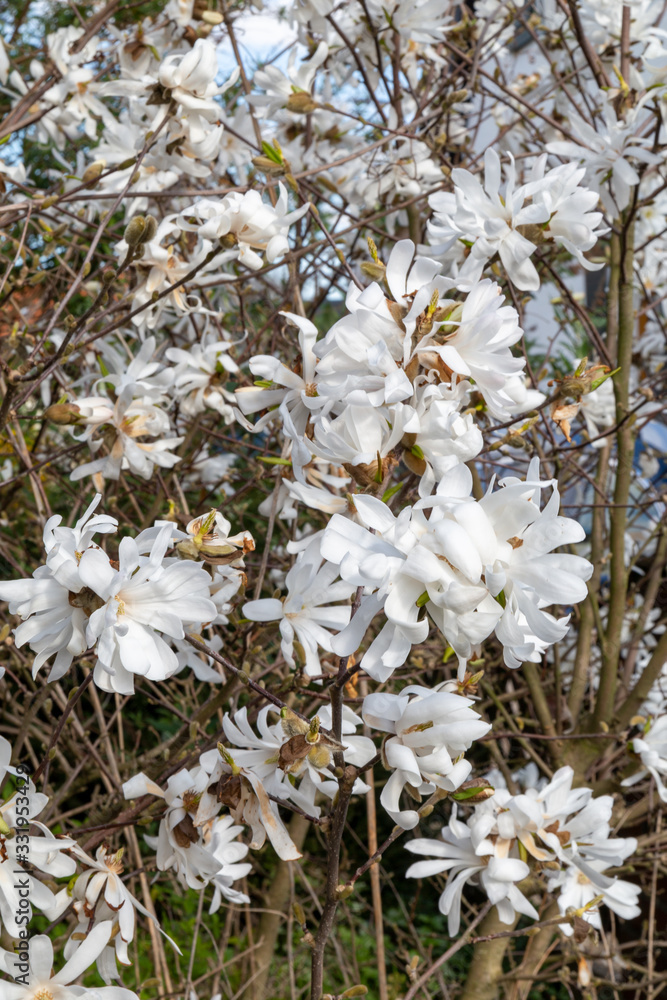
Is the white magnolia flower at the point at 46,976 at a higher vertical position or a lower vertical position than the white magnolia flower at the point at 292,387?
lower

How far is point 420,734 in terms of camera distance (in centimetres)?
70

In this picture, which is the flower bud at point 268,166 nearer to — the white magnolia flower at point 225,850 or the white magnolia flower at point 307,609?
the white magnolia flower at point 307,609

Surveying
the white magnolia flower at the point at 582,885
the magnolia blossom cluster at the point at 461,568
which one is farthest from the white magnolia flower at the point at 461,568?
the white magnolia flower at the point at 582,885

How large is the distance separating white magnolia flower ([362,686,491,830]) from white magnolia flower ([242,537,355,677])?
0.47 feet

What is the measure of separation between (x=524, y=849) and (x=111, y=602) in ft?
2.35

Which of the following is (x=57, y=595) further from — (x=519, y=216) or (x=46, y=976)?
(x=519, y=216)

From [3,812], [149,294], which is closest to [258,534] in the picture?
[149,294]

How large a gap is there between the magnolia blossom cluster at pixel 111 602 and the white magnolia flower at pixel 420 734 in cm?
17

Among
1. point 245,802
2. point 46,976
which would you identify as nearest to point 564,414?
point 245,802

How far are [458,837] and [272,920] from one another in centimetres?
137

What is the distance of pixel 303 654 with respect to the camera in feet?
3.13

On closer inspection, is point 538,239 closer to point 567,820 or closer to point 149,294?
point 149,294

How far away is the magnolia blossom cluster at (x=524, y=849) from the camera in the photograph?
1.04m

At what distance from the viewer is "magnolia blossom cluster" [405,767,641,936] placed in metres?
1.04
